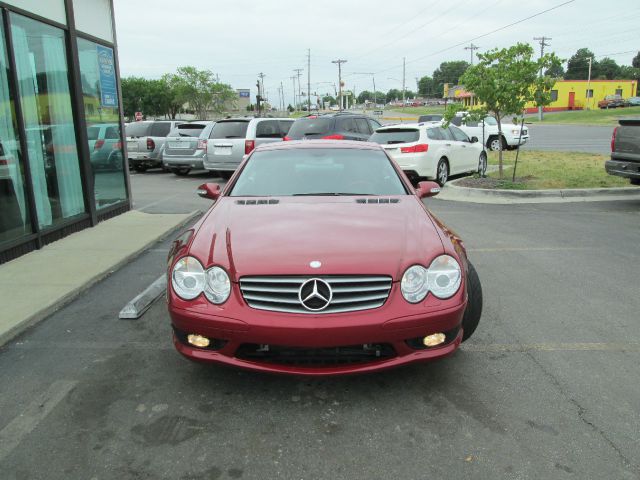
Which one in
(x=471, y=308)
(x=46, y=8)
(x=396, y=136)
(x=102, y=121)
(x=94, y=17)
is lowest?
(x=471, y=308)

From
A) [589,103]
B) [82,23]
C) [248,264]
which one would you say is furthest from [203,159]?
[589,103]

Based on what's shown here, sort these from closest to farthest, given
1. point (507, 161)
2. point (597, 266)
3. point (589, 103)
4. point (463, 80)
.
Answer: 1. point (597, 266)
2. point (463, 80)
3. point (507, 161)
4. point (589, 103)

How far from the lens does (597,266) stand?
621cm

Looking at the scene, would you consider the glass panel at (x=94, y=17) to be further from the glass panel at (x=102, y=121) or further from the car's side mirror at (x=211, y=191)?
the car's side mirror at (x=211, y=191)

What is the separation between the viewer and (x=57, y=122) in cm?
793

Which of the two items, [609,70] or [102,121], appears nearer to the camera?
[102,121]

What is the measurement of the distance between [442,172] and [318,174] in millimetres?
9175

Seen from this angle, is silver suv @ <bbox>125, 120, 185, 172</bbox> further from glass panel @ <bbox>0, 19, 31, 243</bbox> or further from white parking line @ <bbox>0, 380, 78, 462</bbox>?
white parking line @ <bbox>0, 380, 78, 462</bbox>

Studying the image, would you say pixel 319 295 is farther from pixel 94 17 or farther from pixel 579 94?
pixel 579 94

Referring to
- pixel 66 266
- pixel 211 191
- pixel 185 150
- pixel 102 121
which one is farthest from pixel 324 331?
pixel 185 150

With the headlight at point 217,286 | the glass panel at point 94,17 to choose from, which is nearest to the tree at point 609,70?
the glass panel at point 94,17

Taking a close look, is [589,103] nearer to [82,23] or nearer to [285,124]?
[285,124]

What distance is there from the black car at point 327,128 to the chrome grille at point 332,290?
11.3m

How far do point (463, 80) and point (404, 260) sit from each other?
1042 cm
